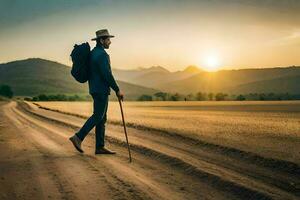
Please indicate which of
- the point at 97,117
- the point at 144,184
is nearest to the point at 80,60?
the point at 97,117

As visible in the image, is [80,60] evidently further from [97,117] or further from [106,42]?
[97,117]

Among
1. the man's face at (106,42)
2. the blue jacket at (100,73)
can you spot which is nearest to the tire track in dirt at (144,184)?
the blue jacket at (100,73)

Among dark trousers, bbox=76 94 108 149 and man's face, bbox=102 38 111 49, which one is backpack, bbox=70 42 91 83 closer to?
man's face, bbox=102 38 111 49

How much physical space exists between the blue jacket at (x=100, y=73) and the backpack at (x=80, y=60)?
0.12m

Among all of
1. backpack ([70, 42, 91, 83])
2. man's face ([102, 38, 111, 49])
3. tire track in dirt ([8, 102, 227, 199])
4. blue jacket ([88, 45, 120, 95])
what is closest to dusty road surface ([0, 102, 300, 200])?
tire track in dirt ([8, 102, 227, 199])

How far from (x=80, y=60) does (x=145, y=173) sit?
3405mm

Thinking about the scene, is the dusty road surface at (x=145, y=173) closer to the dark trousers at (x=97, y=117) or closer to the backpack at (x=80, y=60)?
the dark trousers at (x=97, y=117)

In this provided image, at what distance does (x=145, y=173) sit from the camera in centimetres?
757

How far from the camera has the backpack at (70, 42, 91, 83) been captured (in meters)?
9.88

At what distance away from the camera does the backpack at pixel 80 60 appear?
988 cm

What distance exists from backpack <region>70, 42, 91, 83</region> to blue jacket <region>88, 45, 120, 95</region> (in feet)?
0.41

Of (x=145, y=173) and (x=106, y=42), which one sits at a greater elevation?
(x=106, y=42)

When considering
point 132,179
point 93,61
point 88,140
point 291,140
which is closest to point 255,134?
point 291,140

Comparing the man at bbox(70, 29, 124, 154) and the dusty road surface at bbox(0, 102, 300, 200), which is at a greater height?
the man at bbox(70, 29, 124, 154)
